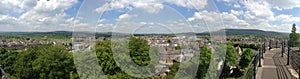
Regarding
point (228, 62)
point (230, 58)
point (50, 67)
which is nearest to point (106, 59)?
point (50, 67)

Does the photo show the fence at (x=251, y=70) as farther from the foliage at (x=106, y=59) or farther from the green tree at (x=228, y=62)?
the green tree at (x=228, y=62)

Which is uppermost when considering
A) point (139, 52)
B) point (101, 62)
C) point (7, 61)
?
point (139, 52)

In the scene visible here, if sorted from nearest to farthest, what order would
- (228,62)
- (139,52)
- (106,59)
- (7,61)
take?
1. (139,52)
2. (106,59)
3. (228,62)
4. (7,61)

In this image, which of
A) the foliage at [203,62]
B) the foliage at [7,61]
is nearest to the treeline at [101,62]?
the foliage at [203,62]

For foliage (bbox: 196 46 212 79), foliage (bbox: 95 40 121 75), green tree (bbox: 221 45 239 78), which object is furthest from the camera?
green tree (bbox: 221 45 239 78)

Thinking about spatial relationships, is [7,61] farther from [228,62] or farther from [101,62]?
[228,62]

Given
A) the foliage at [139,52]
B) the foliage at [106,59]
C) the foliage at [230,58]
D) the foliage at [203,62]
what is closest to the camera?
the foliage at [139,52]

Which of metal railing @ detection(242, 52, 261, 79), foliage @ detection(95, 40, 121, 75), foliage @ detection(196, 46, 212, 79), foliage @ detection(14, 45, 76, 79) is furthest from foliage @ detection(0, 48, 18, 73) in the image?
metal railing @ detection(242, 52, 261, 79)

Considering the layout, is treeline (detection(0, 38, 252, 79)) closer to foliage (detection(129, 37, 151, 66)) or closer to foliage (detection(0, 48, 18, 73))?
foliage (detection(129, 37, 151, 66))

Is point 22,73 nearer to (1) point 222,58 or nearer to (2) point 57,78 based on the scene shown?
(2) point 57,78

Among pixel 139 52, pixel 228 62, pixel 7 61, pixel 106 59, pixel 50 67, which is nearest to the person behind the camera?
pixel 139 52

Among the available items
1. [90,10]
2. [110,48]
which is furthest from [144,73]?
[90,10]

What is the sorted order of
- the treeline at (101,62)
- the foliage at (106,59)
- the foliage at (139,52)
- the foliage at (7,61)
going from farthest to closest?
1. the foliage at (7,61)
2. the foliage at (106,59)
3. the treeline at (101,62)
4. the foliage at (139,52)
